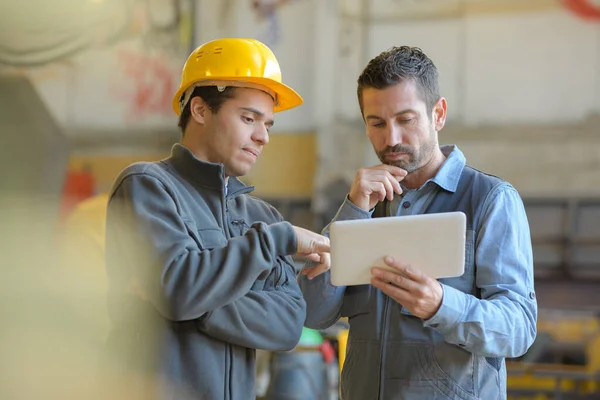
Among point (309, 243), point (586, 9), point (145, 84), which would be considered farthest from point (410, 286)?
point (145, 84)

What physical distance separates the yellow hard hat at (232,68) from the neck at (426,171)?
443 mm

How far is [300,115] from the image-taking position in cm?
843

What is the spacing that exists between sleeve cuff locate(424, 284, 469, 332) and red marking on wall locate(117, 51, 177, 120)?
24.1 feet

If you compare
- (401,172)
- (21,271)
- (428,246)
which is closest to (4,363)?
(21,271)

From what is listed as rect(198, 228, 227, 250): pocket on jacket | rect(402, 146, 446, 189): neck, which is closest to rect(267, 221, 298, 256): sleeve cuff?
rect(198, 228, 227, 250): pocket on jacket

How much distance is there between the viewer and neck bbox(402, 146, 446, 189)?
2.00 m

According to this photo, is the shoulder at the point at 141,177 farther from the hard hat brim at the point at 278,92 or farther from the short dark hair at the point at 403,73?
the short dark hair at the point at 403,73

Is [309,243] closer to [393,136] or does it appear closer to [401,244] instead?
[401,244]

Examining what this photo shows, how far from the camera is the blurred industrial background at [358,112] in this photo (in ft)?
22.7

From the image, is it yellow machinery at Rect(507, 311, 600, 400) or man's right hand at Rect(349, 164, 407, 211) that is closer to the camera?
man's right hand at Rect(349, 164, 407, 211)

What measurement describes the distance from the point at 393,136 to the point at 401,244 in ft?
1.27

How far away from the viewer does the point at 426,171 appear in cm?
201

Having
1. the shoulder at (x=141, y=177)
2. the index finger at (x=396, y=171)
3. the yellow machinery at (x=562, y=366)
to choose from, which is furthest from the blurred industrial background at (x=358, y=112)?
the shoulder at (x=141, y=177)

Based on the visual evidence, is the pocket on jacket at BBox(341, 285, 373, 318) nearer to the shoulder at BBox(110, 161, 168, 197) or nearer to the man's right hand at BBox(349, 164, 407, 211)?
the man's right hand at BBox(349, 164, 407, 211)
